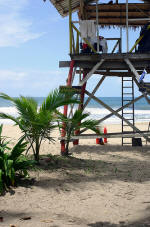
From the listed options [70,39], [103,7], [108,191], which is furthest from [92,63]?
[108,191]

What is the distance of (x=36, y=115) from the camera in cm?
616

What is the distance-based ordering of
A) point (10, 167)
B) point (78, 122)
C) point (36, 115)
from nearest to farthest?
point (10, 167) < point (36, 115) < point (78, 122)

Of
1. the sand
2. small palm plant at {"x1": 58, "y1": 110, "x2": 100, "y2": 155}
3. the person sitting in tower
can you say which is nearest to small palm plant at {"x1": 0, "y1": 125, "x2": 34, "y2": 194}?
the sand

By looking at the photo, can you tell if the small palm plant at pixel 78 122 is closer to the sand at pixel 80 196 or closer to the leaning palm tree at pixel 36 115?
A: the leaning palm tree at pixel 36 115

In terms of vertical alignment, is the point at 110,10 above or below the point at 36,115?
above

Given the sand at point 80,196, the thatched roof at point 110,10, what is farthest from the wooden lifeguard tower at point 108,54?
the sand at point 80,196

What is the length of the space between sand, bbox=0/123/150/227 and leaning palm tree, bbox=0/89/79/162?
764 millimetres

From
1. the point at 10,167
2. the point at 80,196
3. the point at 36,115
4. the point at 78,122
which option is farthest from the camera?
the point at 78,122

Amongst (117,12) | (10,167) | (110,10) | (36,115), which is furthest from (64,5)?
(10,167)

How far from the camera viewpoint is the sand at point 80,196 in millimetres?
3957

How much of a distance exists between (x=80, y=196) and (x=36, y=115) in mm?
2047

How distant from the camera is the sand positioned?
396 cm

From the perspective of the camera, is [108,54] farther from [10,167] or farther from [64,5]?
[10,167]

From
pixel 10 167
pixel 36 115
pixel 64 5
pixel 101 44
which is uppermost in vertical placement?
pixel 64 5
